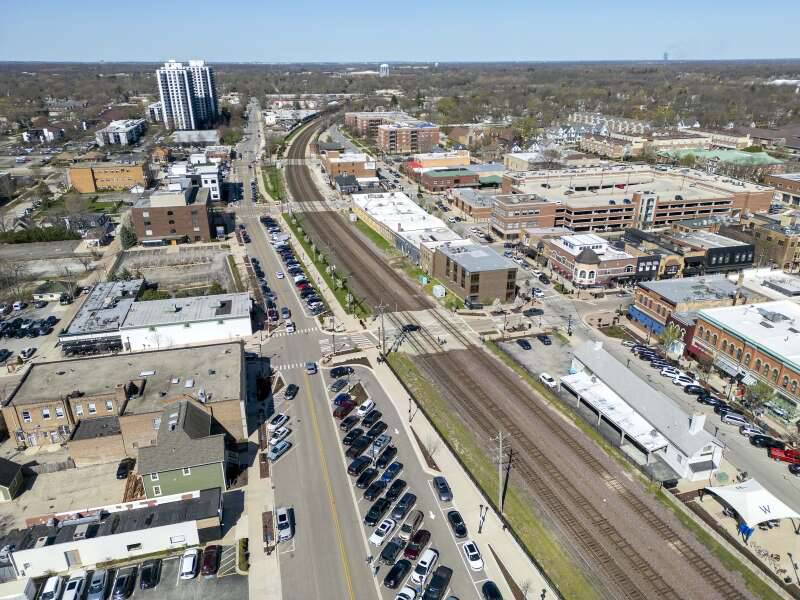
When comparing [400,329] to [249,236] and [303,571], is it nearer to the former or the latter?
[303,571]

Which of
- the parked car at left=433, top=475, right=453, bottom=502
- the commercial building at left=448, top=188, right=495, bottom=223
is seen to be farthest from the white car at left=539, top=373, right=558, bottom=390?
the commercial building at left=448, top=188, right=495, bottom=223

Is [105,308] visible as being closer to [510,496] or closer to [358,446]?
[358,446]

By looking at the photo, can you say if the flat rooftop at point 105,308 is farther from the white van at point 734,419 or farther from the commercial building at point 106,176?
the commercial building at point 106,176

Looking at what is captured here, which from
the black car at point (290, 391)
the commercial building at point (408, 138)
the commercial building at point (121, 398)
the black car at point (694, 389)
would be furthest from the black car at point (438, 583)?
the commercial building at point (408, 138)

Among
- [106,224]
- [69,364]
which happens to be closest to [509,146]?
[106,224]

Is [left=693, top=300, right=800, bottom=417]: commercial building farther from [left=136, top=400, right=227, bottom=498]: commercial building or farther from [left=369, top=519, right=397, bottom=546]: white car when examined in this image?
[left=136, top=400, right=227, bottom=498]: commercial building

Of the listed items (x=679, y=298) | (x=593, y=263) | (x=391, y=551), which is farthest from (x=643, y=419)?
(x=593, y=263)

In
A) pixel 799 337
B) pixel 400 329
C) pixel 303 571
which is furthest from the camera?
pixel 400 329
